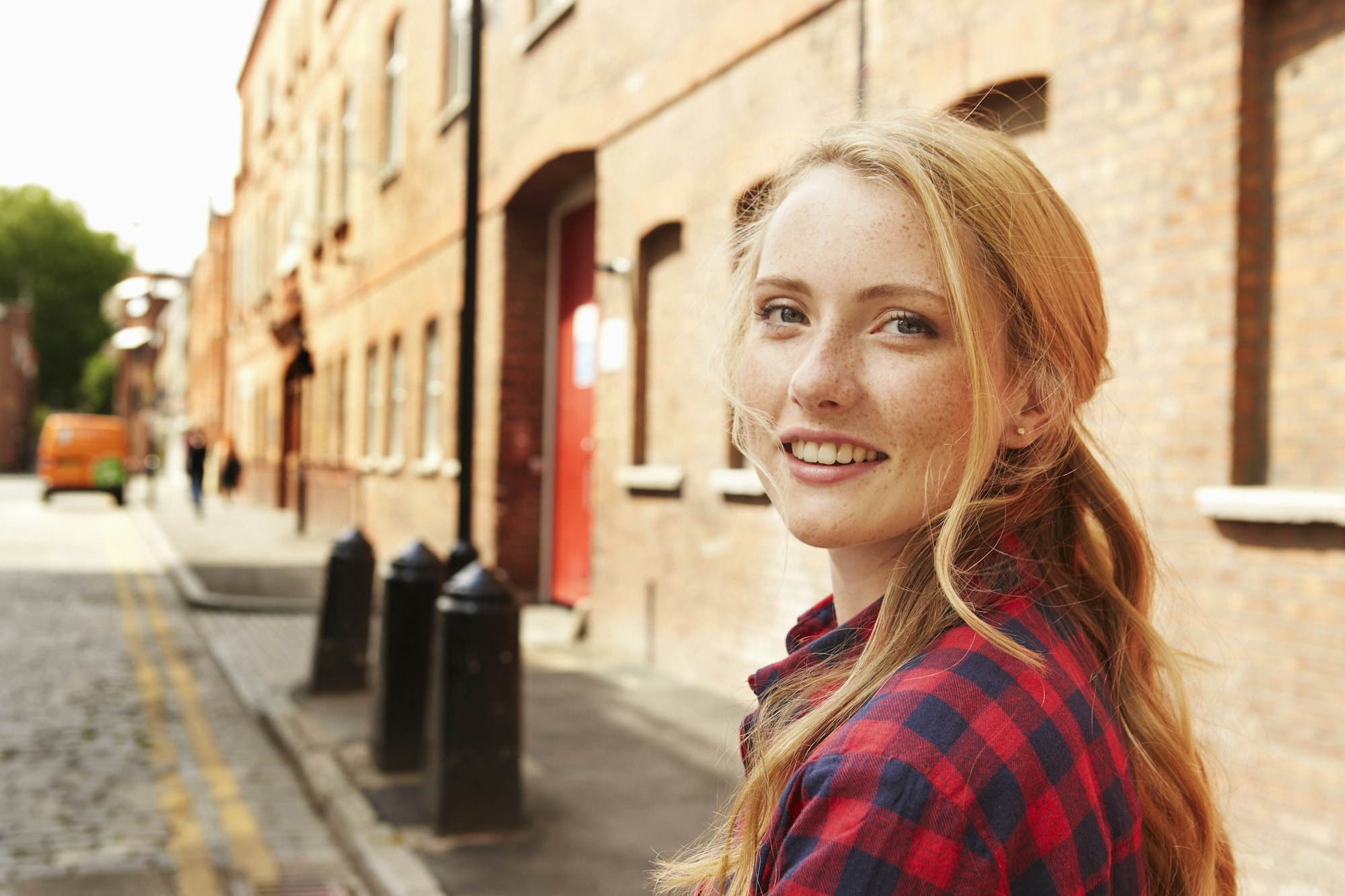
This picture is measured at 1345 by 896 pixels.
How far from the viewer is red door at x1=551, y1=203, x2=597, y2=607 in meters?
11.2

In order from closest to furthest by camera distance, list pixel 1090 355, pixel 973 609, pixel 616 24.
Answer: pixel 973 609, pixel 1090 355, pixel 616 24

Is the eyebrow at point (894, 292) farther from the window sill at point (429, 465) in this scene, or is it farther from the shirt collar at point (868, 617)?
the window sill at point (429, 465)

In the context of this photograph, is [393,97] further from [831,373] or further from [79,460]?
[79,460]

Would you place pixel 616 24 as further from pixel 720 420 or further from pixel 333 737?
pixel 333 737

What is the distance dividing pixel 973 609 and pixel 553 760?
515 cm

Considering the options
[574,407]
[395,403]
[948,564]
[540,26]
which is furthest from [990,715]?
[395,403]

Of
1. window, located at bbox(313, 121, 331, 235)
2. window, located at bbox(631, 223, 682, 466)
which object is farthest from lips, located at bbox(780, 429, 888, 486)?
window, located at bbox(313, 121, 331, 235)

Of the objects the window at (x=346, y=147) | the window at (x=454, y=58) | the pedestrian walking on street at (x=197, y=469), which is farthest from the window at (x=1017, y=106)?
the pedestrian walking on street at (x=197, y=469)

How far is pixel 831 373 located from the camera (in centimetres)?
125

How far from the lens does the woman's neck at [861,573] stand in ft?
4.35

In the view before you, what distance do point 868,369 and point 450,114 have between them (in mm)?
13418

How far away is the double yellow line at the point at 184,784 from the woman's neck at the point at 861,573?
3.92 meters

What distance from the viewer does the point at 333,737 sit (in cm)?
646

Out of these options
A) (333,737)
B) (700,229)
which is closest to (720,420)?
(700,229)
